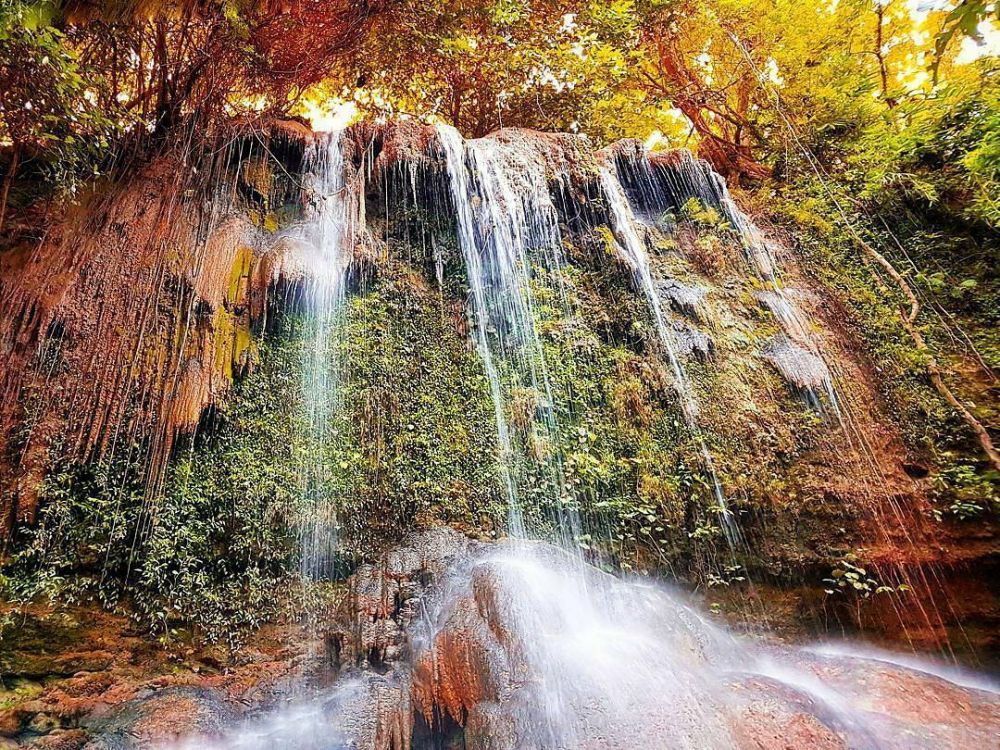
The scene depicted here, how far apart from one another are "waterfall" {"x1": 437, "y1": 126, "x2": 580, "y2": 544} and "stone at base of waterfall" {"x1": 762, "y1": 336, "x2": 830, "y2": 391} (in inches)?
119

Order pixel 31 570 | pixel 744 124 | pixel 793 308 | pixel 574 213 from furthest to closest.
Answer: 1. pixel 744 124
2. pixel 574 213
3. pixel 793 308
4. pixel 31 570

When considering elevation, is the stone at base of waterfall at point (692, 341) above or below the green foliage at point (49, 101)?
below

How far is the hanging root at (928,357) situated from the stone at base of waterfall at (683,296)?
243cm

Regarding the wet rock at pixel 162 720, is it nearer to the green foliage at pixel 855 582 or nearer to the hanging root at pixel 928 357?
the green foliage at pixel 855 582

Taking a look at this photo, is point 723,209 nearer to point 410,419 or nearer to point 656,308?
point 656,308

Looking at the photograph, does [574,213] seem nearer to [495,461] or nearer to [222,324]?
[495,461]

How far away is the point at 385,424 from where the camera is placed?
5770mm

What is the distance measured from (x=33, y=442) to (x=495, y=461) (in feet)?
14.1

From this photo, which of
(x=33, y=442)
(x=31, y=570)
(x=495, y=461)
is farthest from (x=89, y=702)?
(x=495, y=461)

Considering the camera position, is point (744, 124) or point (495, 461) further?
point (744, 124)

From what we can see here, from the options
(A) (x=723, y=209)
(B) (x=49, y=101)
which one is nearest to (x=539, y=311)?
(A) (x=723, y=209)

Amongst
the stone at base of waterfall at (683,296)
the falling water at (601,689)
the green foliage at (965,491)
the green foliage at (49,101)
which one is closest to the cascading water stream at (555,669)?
the falling water at (601,689)

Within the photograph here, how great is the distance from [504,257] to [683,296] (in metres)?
2.63

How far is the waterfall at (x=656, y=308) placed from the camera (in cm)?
559
